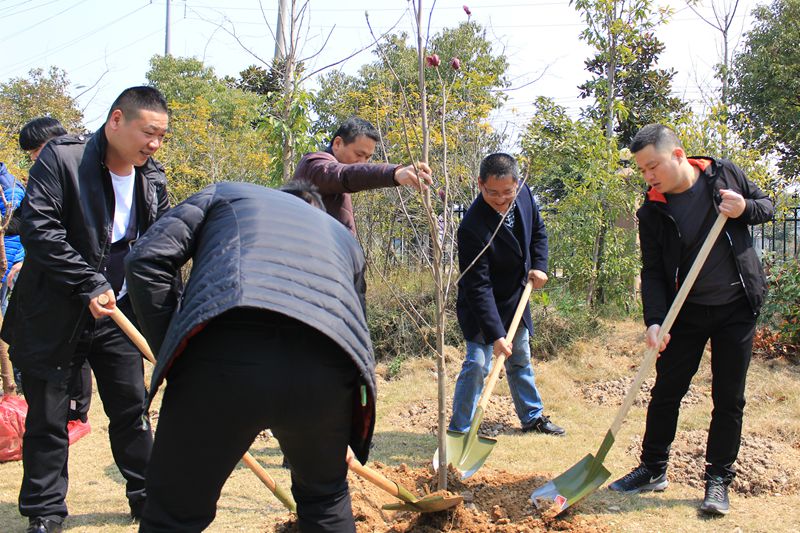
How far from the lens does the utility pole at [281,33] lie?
530cm

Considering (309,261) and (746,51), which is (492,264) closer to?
(309,261)

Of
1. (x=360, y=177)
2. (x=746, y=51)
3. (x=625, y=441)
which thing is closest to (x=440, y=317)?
(x=360, y=177)

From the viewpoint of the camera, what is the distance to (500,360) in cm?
393

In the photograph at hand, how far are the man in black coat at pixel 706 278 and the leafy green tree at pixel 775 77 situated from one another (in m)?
10.5

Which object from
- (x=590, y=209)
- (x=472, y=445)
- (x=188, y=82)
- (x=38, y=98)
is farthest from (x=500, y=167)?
(x=188, y=82)

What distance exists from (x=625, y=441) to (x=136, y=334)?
124 inches

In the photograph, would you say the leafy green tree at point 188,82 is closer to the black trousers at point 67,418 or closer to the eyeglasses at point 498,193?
the eyeglasses at point 498,193

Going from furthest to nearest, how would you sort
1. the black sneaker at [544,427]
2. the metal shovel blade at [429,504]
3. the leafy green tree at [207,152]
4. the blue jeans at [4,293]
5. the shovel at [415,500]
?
1. the leafy green tree at [207,152]
2. the blue jeans at [4,293]
3. the black sneaker at [544,427]
4. the metal shovel blade at [429,504]
5. the shovel at [415,500]

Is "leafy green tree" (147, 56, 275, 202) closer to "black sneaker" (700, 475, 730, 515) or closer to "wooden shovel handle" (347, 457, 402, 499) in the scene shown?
"wooden shovel handle" (347, 457, 402, 499)

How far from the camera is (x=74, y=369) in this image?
10.7 feet

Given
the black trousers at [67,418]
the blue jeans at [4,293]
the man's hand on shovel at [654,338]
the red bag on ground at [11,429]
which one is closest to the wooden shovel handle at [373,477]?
the black trousers at [67,418]

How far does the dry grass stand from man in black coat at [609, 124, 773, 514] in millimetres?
253

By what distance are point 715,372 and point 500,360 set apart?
1099 mm

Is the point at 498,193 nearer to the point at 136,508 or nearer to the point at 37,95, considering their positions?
the point at 136,508
